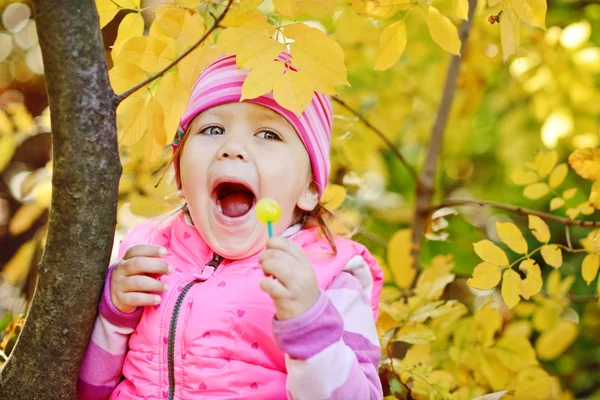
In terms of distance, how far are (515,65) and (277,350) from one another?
1.88m

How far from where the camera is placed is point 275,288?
39.7 inches

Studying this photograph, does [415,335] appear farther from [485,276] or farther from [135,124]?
[135,124]

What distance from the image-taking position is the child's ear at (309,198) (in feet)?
4.49

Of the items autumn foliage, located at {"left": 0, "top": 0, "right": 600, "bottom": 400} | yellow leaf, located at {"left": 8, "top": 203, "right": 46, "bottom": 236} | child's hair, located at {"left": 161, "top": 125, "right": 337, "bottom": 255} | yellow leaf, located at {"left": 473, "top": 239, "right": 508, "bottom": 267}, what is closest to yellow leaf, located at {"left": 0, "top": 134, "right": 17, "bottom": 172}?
autumn foliage, located at {"left": 0, "top": 0, "right": 600, "bottom": 400}

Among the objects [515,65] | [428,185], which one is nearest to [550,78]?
[515,65]

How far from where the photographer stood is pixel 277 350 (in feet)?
3.88

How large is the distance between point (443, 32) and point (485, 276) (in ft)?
1.58

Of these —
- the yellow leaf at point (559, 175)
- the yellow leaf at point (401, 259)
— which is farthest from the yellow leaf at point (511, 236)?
the yellow leaf at point (401, 259)

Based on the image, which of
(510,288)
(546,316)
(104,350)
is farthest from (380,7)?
(546,316)

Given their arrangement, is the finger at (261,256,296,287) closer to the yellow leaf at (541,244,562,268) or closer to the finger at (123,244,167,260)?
the finger at (123,244,167,260)

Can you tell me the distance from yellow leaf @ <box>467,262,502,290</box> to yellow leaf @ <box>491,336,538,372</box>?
37cm

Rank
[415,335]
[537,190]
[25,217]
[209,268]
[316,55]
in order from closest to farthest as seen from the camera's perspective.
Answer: [316,55] → [209,268] → [415,335] → [537,190] → [25,217]

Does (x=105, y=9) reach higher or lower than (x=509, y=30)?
higher

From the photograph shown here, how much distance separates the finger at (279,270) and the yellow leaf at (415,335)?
1.78 ft
